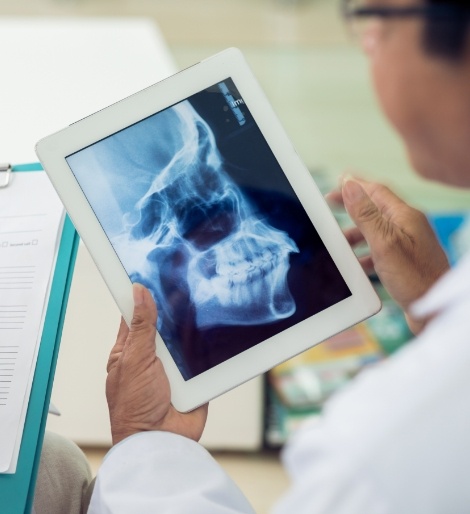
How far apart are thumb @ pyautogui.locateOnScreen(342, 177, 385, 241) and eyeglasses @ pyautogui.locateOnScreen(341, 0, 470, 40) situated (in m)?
0.25

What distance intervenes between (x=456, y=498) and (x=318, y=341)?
326 mm

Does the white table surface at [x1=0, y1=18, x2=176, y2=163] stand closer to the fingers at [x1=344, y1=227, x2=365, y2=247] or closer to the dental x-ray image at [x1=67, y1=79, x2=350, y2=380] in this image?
the dental x-ray image at [x1=67, y1=79, x2=350, y2=380]

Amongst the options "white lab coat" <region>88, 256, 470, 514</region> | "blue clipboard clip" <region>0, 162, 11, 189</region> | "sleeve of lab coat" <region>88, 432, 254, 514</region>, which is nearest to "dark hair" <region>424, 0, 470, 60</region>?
"white lab coat" <region>88, 256, 470, 514</region>

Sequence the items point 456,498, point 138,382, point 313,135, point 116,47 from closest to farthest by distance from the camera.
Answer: point 456,498 → point 138,382 → point 116,47 → point 313,135

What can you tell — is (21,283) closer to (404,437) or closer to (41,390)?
(41,390)

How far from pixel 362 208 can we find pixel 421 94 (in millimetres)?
292

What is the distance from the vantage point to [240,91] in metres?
0.78

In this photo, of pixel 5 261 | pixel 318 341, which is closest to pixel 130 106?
pixel 5 261

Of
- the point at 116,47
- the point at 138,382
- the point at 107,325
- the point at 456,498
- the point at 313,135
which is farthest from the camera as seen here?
the point at 313,135

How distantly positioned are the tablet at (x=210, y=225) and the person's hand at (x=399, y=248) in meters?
0.05

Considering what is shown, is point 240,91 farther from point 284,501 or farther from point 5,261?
point 284,501

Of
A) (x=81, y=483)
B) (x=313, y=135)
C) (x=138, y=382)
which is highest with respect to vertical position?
(x=138, y=382)

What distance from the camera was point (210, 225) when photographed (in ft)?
2.51

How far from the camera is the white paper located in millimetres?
718
